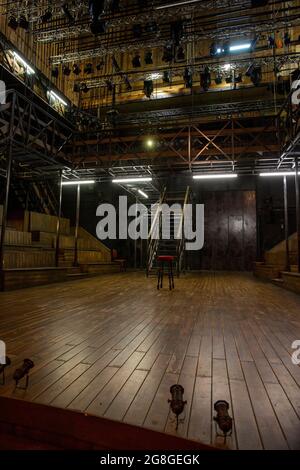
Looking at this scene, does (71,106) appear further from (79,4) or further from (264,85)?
(264,85)

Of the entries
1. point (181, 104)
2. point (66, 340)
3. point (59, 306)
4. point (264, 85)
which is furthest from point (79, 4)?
point (66, 340)

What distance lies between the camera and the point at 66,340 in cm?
286

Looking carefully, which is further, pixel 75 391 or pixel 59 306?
pixel 59 306

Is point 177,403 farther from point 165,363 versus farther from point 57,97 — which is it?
point 57,97

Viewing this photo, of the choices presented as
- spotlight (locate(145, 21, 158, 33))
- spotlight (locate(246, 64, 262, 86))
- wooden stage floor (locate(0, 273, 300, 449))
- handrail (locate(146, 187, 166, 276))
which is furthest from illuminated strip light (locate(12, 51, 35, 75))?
wooden stage floor (locate(0, 273, 300, 449))

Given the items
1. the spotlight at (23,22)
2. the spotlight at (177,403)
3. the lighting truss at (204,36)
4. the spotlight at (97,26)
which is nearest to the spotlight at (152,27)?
the lighting truss at (204,36)

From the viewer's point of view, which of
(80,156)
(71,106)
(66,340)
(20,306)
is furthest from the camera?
(71,106)

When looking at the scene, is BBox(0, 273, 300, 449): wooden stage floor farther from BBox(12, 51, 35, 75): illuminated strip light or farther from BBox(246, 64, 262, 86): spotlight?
BBox(12, 51, 35, 75): illuminated strip light

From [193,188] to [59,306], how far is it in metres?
10.7

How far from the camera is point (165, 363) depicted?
7.56 ft

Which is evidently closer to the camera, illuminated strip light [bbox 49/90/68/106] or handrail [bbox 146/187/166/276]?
handrail [bbox 146/187/166/276]

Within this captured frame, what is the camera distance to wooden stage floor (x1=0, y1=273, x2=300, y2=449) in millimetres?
1524

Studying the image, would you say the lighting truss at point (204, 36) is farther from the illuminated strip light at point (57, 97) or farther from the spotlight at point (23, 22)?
the spotlight at point (23, 22)
